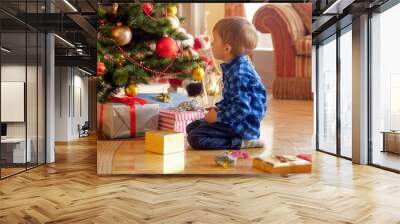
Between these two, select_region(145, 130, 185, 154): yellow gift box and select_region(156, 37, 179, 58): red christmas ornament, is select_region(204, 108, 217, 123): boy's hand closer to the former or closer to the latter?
select_region(145, 130, 185, 154): yellow gift box

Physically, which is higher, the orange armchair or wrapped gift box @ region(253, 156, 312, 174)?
the orange armchair

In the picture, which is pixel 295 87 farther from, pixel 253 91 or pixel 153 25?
A: pixel 153 25

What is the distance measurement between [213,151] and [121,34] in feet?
5.30

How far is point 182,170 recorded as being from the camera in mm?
4371

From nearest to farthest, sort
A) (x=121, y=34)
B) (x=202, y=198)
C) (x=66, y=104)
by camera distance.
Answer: (x=202, y=198), (x=121, y=34), (x=66, y=104)

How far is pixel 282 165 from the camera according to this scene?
444 centimetres

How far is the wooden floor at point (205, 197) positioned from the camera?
110 inches

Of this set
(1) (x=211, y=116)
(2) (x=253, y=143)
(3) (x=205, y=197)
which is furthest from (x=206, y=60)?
(3) (x=205, y=197)

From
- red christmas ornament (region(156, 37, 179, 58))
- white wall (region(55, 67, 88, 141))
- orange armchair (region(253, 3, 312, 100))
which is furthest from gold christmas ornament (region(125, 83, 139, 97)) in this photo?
white wall (region(55, 67, 88, 141))

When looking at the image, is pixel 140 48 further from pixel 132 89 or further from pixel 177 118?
pixel 177 118

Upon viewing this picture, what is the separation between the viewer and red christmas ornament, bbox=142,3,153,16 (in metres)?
4.38

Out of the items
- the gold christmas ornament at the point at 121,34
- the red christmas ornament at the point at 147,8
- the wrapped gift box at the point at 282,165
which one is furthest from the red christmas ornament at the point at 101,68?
the wrapped gift box at the point at 282,165

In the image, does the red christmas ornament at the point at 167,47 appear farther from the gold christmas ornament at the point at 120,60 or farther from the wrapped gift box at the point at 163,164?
the wrapped gift box at the point at 163,164

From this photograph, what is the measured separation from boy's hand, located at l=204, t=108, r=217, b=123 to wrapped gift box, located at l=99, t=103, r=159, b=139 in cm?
55
